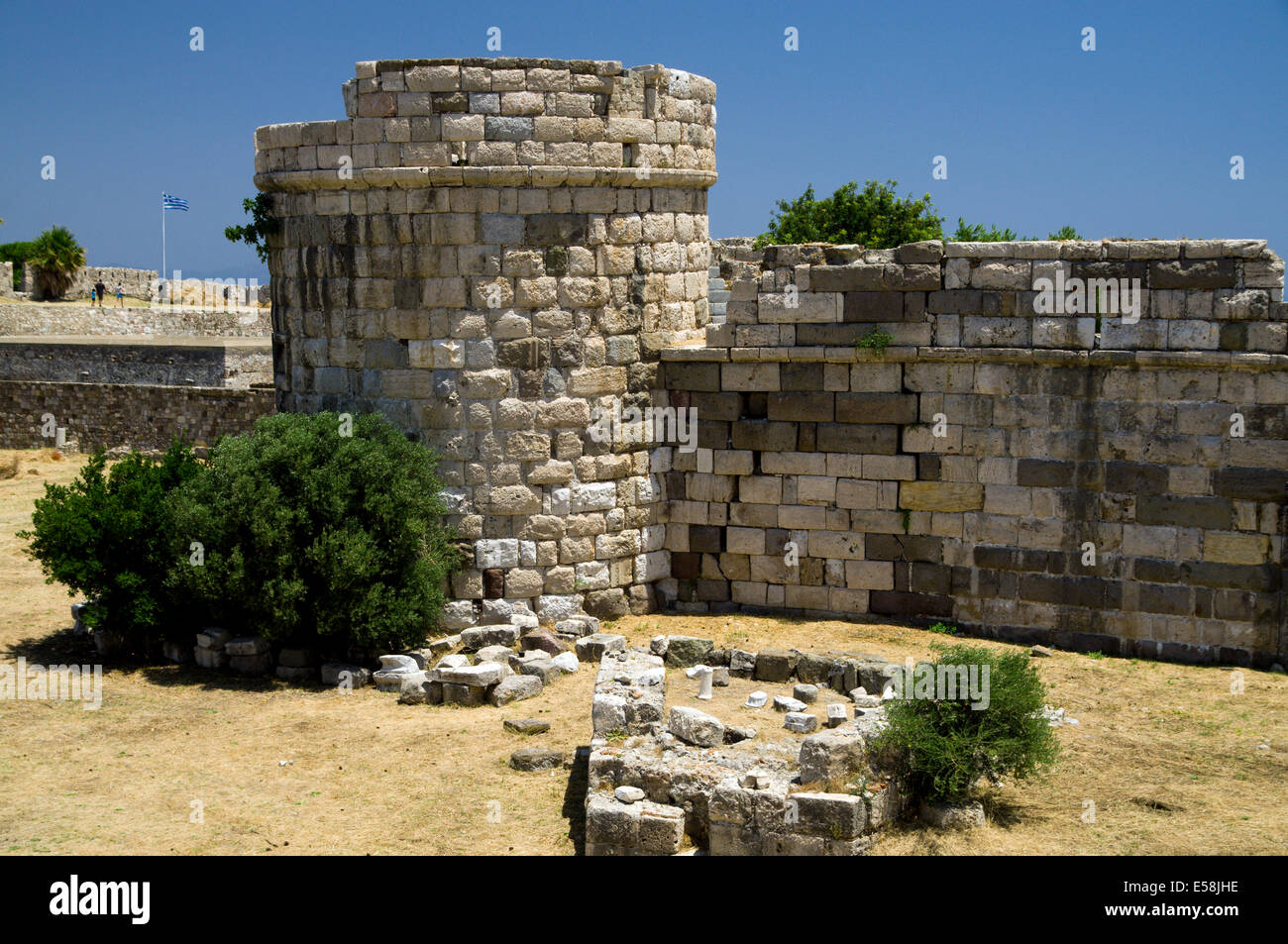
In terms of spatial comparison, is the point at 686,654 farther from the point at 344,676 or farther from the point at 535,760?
the point at 344,676

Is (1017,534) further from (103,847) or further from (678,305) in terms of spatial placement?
(103,847)

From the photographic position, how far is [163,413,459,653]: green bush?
11367 millimetres

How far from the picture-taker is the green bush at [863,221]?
26000 millimetres

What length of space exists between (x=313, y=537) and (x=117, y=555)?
6.71ft

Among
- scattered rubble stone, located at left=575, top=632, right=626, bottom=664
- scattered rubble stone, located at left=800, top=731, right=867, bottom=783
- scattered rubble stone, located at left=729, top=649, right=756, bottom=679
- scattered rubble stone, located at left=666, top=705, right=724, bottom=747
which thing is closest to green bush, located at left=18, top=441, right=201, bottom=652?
scattered rubble stone, located at left=575, top=632, right=626, bottom=664

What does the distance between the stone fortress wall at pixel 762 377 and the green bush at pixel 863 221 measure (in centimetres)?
1319

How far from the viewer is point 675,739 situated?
8891 mm

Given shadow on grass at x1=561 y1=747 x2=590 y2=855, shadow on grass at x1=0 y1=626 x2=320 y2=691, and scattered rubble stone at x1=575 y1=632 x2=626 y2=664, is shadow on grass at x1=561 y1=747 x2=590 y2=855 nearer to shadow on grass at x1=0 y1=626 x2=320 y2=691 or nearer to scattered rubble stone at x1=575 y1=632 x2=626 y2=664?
scattered rubble stone at x1=575 y1=632 x2=626 y2=664

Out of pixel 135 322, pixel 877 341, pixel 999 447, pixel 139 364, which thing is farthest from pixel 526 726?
pixel 135 322

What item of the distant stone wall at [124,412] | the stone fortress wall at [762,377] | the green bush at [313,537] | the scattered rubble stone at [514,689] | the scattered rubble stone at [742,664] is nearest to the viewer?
the scattered rubble stone at [514,689]

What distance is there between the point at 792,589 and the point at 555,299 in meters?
3.97

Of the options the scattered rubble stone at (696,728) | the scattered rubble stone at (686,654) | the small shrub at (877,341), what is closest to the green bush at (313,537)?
the scattered rubble stone at (686,654)

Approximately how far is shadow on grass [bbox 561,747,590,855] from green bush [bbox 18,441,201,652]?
4564 mm

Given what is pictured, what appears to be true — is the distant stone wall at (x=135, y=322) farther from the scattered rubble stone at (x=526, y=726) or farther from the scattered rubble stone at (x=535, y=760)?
→ the scattered rubble stone at (x=535, y=760)
